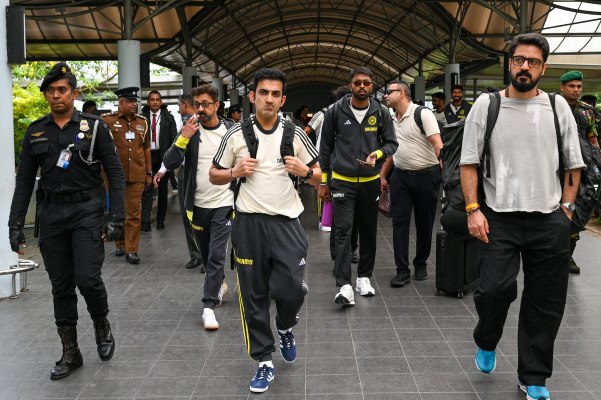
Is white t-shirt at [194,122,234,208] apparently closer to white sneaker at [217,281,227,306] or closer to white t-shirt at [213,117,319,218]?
white sneaker at [217,281,227,306]

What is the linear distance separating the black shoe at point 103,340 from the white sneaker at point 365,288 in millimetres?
2465

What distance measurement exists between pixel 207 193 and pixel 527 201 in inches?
113

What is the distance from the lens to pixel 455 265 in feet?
22.2

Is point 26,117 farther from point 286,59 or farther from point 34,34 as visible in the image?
point 286,59

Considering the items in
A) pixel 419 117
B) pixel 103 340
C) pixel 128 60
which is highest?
pixel 128 60

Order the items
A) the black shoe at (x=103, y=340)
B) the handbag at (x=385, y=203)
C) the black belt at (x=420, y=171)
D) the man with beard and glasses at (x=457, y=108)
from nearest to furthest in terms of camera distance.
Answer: the black shoe at (x=103, y=340)
the black belt at (x=420, y=171)
the handbag at (x=385, y=203)
the man with beard and glasses at (x=457, y=108)

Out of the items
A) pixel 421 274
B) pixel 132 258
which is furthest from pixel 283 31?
pixel 421 274

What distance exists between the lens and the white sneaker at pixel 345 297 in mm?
6387

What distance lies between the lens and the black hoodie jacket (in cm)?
651

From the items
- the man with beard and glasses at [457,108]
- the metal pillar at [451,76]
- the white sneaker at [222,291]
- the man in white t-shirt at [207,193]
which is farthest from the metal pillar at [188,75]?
the man in white t-shirt at [207,193]

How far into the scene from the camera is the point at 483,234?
13.8ft

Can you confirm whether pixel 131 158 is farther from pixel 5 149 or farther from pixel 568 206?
pixel 568 206

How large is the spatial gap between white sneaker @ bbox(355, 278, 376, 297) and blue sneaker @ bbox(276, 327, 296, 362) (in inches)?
79.7

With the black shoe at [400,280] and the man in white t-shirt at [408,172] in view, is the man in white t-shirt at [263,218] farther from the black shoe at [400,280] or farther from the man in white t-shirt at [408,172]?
the black shoe at [400,280]
